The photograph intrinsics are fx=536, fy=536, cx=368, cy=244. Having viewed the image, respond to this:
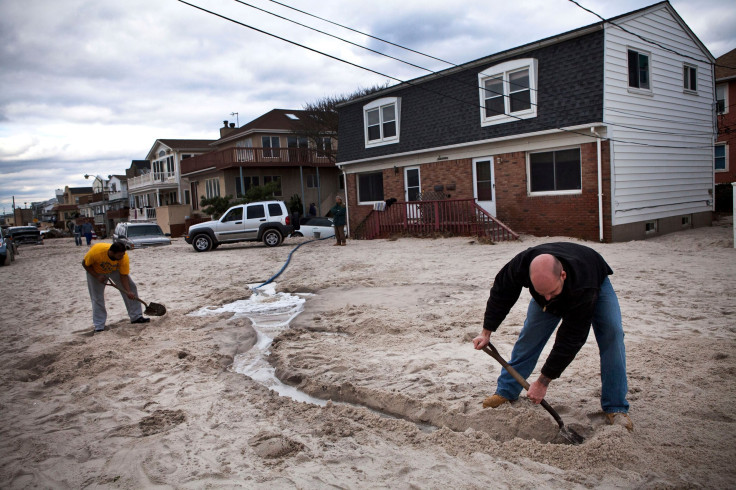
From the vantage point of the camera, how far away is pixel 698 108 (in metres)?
19.0

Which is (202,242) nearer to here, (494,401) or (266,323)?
(266,323)

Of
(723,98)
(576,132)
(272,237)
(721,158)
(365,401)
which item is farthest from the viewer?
(723,98)

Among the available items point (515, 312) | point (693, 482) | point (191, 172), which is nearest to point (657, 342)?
point (515, 312)

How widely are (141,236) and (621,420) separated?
25.6m

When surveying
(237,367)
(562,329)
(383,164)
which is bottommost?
(237,367)

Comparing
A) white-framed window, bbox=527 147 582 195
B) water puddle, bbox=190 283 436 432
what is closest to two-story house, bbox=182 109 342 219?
white-framed window, bbox=527 147 582 195

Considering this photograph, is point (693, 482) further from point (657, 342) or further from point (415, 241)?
point (415, 241)

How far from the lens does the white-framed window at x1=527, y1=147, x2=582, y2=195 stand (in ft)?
51.7

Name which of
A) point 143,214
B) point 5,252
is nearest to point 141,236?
point 5,252

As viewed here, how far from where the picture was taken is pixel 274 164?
121ft

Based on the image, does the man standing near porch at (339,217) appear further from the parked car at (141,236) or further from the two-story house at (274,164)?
the two-story house at (274,164)

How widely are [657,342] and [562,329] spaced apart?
2.97m

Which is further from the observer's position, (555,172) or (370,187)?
(370,187)

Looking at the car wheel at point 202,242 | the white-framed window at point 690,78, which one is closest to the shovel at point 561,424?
the white-framed window at point 690,78
